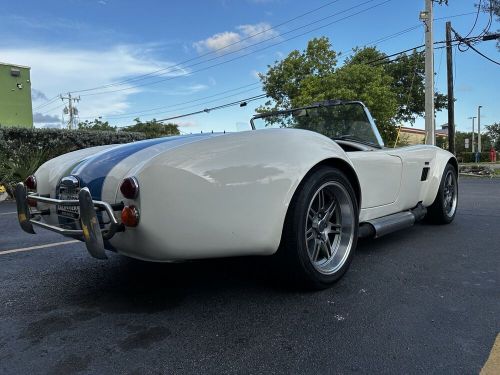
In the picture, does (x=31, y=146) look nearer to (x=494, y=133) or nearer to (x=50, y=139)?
(x=50, y=139)

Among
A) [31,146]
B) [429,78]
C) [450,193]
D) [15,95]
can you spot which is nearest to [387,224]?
[450,193]

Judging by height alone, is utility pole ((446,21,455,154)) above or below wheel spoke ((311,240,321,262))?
above

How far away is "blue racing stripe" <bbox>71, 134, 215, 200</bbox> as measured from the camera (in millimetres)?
2422

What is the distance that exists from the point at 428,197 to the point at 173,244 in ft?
10.6

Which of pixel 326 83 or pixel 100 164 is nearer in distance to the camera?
pixel 100 164

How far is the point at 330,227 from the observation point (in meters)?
3.01

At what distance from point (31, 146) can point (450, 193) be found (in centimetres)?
1079

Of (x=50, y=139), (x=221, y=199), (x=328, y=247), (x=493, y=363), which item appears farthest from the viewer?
(x=50, y=139)

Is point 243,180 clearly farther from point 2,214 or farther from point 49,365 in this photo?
point 2,214

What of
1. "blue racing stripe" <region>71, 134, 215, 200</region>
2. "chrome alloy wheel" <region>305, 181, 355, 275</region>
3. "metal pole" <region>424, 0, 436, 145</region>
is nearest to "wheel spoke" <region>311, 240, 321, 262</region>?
"chrome alloy wheel" <region>305, 181, 355, 275</region>

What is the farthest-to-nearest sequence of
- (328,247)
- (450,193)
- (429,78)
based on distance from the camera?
(429,78) → (450,193) → (328,247)

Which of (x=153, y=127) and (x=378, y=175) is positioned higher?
(x=153, y=127)

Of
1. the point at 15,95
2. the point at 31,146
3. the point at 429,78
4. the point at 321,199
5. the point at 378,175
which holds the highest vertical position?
the point at 15,95

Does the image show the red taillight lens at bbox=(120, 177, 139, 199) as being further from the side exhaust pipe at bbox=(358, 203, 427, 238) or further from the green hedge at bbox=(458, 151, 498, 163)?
the green hedge at bbox=(458, 151, 498, 163)
